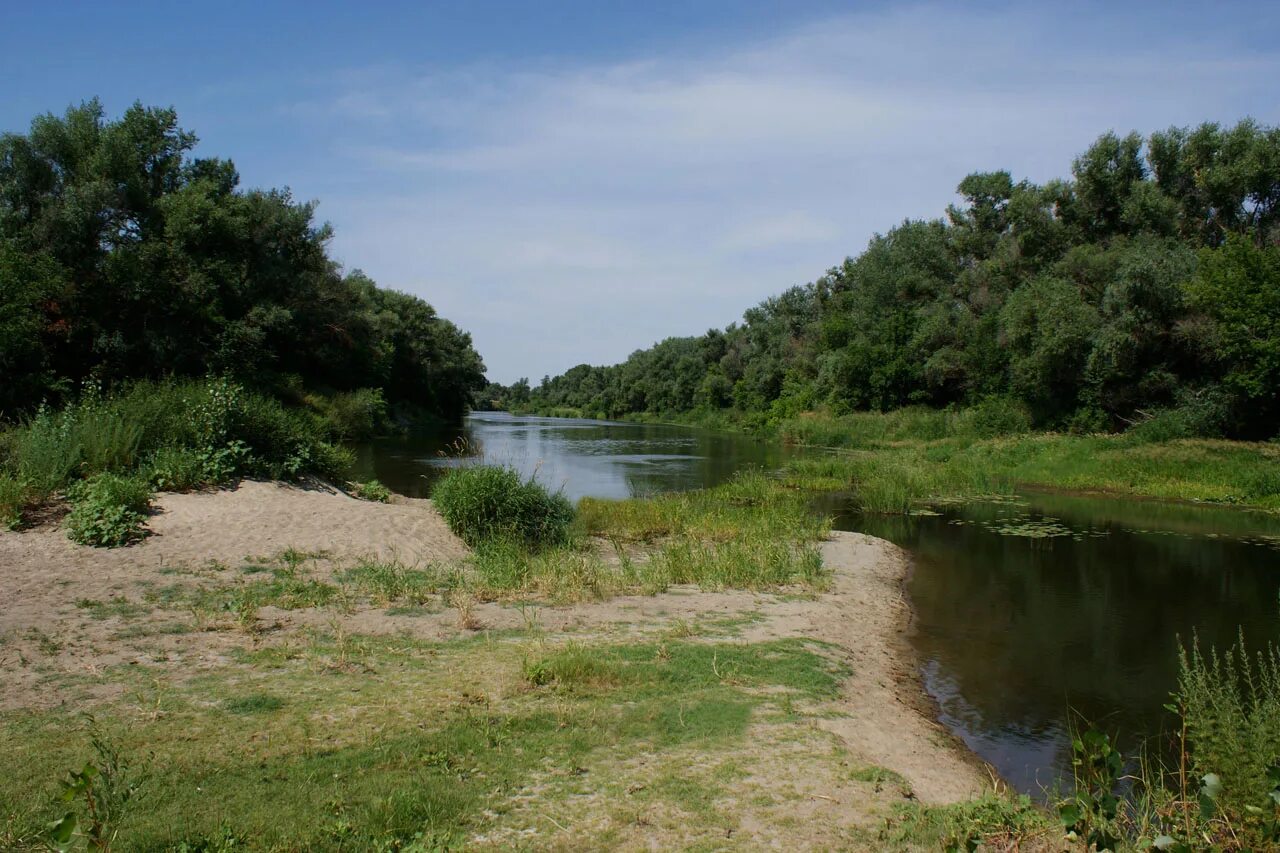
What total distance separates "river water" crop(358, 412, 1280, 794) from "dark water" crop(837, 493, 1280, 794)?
0.03 meters

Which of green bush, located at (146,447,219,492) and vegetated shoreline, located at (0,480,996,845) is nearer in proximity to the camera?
vegetated shoreline, located at (0,480,996,845)

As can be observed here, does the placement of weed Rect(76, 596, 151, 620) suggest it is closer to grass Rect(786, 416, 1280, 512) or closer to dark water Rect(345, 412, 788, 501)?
dark water Rect(345, 412, 788, 501)

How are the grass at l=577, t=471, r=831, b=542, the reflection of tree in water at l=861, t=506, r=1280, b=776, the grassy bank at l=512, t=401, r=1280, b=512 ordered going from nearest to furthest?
the reflection of tree in water at l=861, t=506, r=1280, b=776 < the grass at l=577, t=471, r=831, b=542 < the grassy bank at l=512, t=401, r=1280, b=512

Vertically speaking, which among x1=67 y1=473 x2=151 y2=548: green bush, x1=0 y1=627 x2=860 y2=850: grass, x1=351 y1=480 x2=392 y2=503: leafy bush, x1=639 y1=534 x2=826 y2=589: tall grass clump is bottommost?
x1=639 y1=534 x2=826 y2=589: tall grass clump

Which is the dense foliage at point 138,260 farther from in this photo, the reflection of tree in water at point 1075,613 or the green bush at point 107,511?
the reflection of tree in water at point 1075,613

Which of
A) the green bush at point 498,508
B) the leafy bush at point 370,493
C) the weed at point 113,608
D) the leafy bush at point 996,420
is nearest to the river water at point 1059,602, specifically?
the green bush at point 498,508

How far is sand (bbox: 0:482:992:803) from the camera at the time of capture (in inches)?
276

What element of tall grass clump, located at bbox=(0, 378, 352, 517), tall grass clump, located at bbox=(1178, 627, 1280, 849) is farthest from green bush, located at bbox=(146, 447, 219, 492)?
tall grass clump, located at bbox=(1178, 627, 1280, 849)

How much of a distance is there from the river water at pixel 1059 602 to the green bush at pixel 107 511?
6.02 metres

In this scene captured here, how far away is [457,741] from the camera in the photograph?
5879mm

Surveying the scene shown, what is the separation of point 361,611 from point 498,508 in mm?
5493

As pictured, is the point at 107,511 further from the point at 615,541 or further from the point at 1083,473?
the point at 1083,473

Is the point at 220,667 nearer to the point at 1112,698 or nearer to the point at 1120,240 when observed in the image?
the point at 1112,698

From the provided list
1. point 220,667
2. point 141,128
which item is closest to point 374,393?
point 141,128
